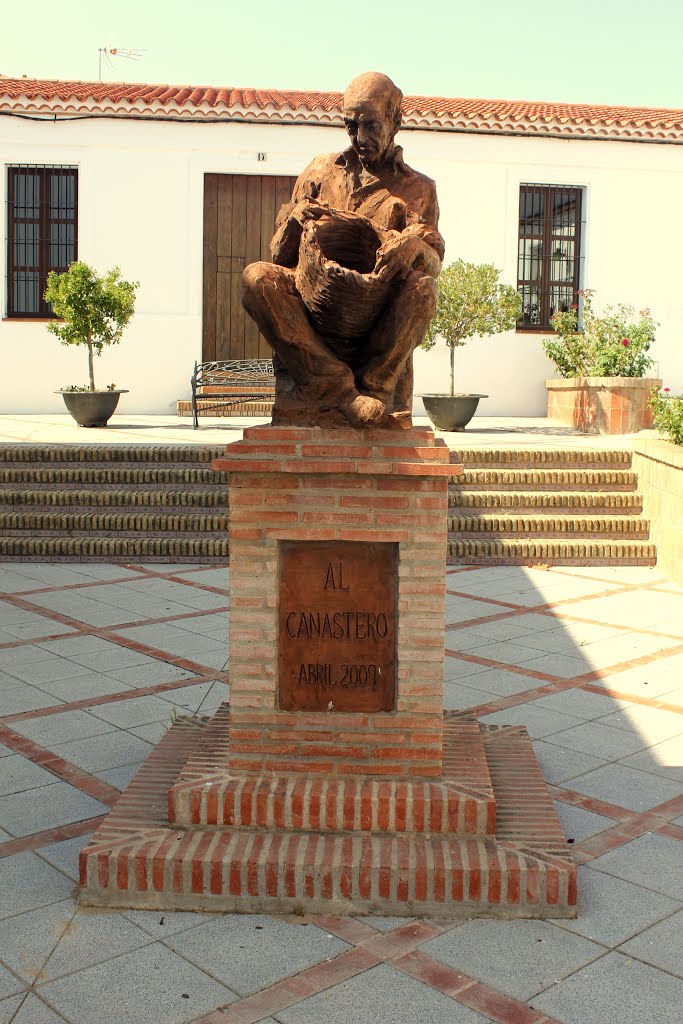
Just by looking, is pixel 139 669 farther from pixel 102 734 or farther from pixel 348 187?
pixel 348 187

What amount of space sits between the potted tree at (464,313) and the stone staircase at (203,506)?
3100mm

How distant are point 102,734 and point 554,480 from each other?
6155 mm

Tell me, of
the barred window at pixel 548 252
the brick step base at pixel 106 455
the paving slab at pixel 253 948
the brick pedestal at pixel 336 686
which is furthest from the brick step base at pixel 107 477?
the barred window at pixel 548 252

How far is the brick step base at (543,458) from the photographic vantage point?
1016 cm

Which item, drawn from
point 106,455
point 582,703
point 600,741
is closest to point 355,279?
point 600,741

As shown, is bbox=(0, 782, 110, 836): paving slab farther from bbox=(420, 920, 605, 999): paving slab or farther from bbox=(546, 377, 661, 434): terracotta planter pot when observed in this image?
bbox=(546, 377, 661, 434): terracotta planter pot

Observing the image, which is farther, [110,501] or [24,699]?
[110,501]

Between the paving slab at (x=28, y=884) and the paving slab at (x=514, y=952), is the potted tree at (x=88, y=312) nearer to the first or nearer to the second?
the paving slab at (x=28, y=884)

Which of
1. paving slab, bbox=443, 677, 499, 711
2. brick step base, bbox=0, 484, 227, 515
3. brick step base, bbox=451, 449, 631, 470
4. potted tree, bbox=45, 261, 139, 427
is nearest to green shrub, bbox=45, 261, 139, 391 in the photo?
potted tree, bbox=45, 261, 139, 427

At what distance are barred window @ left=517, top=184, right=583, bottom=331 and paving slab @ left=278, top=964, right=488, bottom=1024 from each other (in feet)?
45.9

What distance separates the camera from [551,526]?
30.7ft

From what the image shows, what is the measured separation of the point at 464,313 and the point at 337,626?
1006cm

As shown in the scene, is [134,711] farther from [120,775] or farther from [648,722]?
[648,722]

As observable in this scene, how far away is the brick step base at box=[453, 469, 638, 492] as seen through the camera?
9.98 metres
